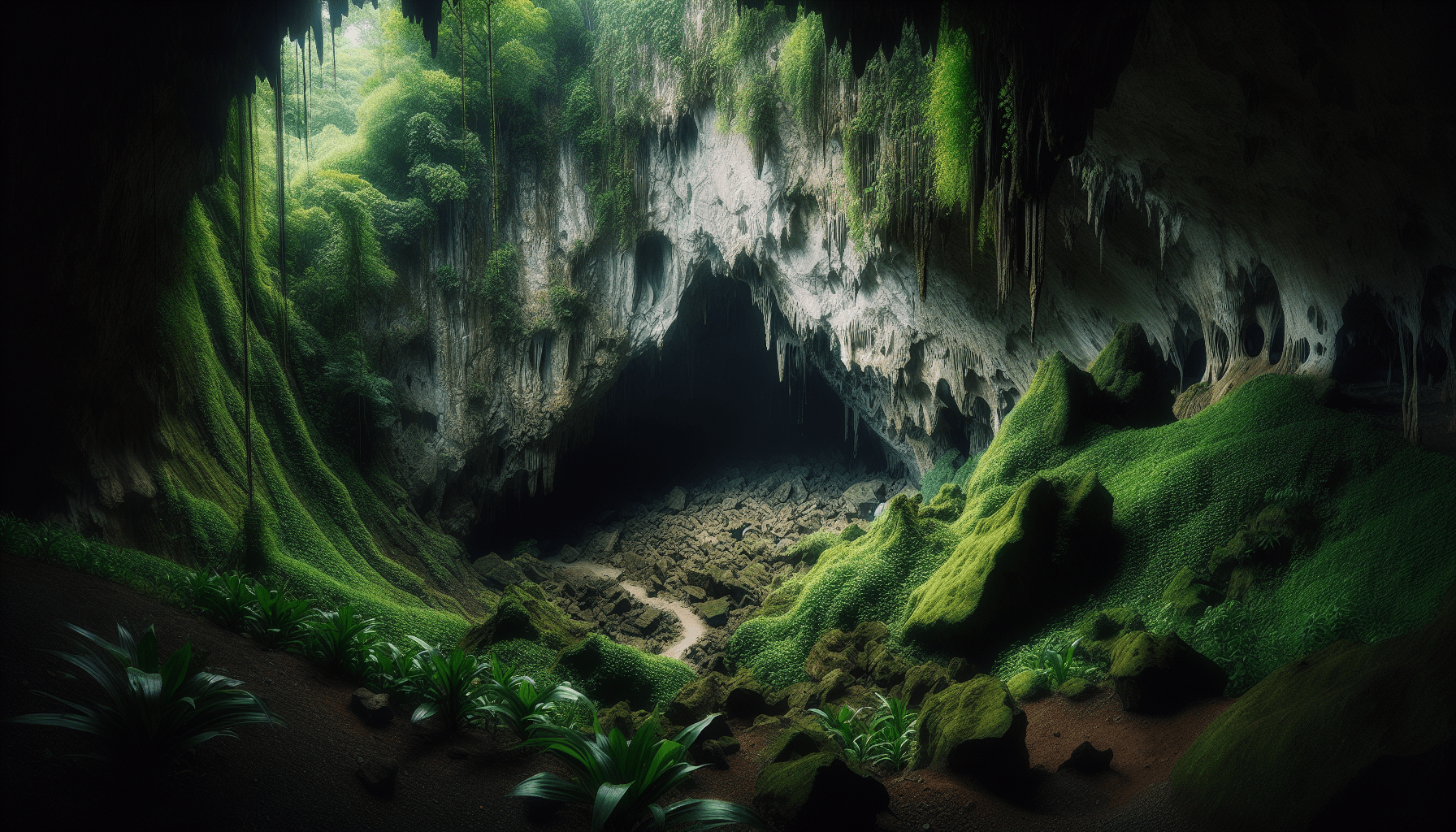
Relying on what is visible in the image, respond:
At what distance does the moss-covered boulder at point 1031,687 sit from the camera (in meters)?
6.84

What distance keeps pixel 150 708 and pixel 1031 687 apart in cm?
694

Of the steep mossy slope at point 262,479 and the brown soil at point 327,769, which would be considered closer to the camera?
the brown soil at point 327,769

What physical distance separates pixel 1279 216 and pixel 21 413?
577 inches

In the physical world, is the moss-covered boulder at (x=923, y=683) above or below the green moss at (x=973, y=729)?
below

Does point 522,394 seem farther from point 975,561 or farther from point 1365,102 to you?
point 1365,102

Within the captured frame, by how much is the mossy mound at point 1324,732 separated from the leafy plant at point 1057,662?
2.07m

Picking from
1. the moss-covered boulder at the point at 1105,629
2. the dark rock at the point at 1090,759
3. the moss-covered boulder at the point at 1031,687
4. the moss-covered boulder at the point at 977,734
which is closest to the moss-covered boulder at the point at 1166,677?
the dark rock at the point at 1090,759

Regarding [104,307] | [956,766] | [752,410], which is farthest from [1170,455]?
[752,410]

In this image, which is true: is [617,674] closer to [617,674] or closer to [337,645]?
[617,674]

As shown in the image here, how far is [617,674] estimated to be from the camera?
8.79 m

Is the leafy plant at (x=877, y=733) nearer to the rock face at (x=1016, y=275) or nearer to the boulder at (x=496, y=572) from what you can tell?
the rock face at (x=1016, y=275)

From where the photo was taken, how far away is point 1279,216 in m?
8.70

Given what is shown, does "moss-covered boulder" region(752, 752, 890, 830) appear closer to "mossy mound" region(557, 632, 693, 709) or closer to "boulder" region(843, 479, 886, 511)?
"mossy mound" region(557, 632, 693, 709)

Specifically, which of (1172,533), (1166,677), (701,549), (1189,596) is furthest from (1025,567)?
(701,549)
